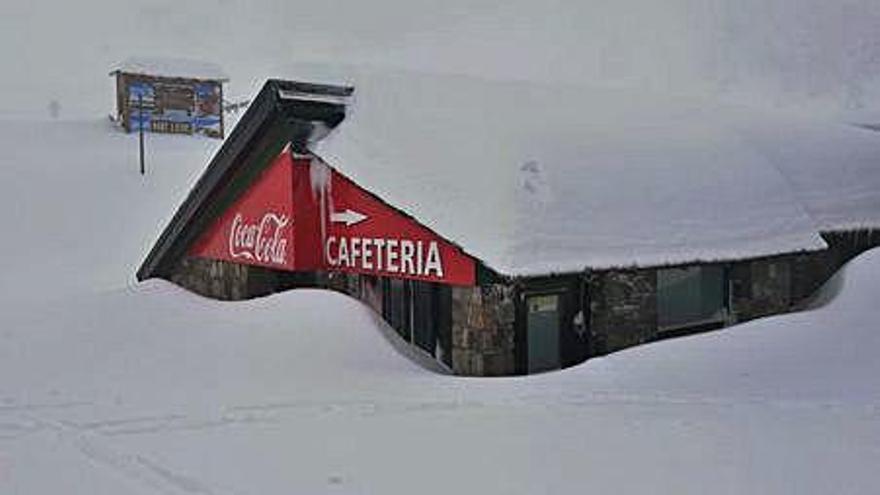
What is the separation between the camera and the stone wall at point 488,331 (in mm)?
10180

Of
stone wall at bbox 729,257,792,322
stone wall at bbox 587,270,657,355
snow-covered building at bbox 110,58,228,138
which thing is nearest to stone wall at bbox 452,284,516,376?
stone wall at bbox 587,270,657,355

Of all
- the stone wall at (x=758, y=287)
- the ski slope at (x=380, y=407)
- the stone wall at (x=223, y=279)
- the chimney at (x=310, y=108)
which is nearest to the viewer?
the ski slope at (x=380, y=407)

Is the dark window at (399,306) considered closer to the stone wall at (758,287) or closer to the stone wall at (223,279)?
the stone wall at (223,279)

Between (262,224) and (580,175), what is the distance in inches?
186

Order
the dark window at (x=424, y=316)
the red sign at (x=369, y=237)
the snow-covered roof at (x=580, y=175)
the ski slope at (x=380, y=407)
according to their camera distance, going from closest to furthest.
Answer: the ski slope at (x=380, y=407)
the red sign at (x=369, y=237)
the snow-covered roof at (x=580, y=175)
the dark window at (x=424, y=316)

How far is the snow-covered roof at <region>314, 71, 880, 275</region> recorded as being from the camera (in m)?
11.0

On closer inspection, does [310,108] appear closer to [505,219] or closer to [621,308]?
[505,219]

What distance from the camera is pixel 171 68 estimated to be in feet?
122

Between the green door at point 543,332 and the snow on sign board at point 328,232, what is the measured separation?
40.0 inches

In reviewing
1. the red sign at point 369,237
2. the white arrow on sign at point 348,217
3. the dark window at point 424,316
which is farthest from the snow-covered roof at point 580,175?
the dark window at point 424,316

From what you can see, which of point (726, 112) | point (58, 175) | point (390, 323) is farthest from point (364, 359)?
point (58, 175)

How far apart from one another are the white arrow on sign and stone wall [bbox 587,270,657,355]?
3.13m

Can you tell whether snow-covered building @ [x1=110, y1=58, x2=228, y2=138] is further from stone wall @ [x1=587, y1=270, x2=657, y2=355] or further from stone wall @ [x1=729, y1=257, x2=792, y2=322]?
stone wall @ [x1=587, y1=270, x2=657, y2=355]

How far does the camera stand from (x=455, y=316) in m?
10.6
